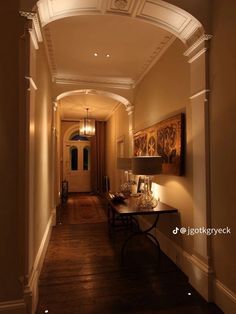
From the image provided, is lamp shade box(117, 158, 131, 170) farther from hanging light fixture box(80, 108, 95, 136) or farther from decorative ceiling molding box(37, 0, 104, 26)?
hanging light fixture box(80, 108, 95, 136)

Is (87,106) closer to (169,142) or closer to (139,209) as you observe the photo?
(169,142)

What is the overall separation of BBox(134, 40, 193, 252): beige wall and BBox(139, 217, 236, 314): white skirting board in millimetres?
151

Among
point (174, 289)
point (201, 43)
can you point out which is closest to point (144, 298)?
point (174, 289)

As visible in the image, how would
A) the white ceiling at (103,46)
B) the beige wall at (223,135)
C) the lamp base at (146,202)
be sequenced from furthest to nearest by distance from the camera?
1. the lamp base at (146,202)
2. the white ceiling at (103,46)
3. the beige wall at (223,135)

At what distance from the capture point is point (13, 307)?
74.5 inches

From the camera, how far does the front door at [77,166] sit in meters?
10.3

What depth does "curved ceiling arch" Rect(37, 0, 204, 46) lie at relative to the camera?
230cm

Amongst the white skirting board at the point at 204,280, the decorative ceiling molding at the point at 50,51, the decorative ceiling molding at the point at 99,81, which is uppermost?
the decorative ceiling molding at the point at 50,51

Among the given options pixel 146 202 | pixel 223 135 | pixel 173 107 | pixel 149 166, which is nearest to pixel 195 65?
pixel 173 107

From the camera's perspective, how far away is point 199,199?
8.06ft

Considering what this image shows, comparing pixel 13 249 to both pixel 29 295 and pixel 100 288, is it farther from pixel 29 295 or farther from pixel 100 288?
pixel 100 288

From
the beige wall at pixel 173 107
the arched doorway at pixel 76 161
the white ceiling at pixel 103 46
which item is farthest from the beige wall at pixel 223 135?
the arched doorway at pixel 76 161

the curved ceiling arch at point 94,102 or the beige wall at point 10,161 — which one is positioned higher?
the curved ceiling arch at point 94,102

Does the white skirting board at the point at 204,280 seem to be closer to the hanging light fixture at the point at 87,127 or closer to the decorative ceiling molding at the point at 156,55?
the decorative ceiling molding at the point at 156,55
